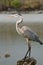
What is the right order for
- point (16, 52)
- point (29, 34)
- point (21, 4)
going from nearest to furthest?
point (29, 34)
point (16, 52)
point (21, 4)

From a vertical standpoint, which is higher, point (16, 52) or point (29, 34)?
point (29, 34)

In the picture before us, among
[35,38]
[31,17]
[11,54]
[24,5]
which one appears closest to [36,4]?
[24,5]

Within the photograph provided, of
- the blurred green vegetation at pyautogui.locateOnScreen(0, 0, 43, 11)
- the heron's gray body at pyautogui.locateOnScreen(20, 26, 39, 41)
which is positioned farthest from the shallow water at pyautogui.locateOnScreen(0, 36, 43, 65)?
the blurred green vegetation at pyautogui.locateOnScreen(0, 0, 43, 11)

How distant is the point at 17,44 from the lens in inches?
231

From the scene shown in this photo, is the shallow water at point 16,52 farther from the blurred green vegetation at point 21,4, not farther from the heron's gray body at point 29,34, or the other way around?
the blurred green vegetation at point 21,4

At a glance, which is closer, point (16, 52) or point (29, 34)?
point (29, 34)

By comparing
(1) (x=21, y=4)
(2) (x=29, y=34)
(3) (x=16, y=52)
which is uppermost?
(2) (x=29, y=34)

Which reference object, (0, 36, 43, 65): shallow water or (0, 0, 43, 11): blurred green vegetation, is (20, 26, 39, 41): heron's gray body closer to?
(0, 36, 43, 65): shallow water

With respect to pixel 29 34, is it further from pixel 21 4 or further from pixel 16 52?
pixel 21 4

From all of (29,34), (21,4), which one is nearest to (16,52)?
(29,34)

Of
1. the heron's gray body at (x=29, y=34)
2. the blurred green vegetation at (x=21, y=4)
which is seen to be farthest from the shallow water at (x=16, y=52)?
the blurred green vegetation at (x=21, y=4)

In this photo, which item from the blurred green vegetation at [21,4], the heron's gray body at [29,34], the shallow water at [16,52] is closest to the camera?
the heron's gray body at [29,34]

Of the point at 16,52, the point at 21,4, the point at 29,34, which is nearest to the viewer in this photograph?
the point at 29,34

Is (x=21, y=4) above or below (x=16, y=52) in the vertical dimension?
below
